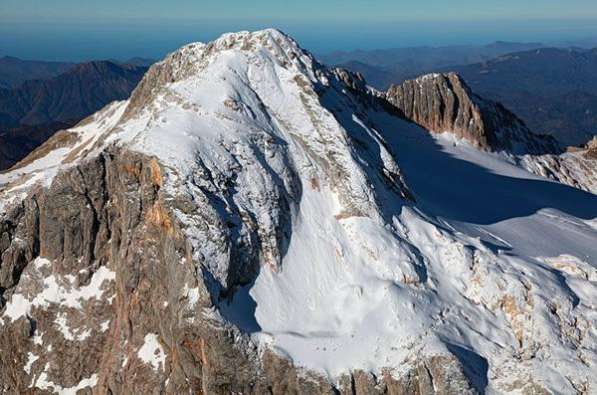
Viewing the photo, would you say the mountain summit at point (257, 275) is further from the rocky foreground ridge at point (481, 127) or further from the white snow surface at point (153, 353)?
the rocky foreground ridge at point (481, 127)

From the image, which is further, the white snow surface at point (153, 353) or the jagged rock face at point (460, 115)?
the jagged rock face at point (460, 115)

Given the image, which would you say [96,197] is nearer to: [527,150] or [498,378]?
[498,378]

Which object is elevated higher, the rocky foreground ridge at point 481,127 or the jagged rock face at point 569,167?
the rocky foreground ridge at point 481,127

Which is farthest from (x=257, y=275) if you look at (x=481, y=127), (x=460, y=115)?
(x=460, y=115)

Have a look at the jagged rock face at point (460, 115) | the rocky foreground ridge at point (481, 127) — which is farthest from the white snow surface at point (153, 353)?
the jagged rock face at point (460, 115)

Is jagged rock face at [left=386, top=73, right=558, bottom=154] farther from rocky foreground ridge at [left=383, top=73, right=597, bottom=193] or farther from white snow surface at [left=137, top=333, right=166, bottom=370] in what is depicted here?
white snow surface at [left=137, top=333, right=166, bottom=370]

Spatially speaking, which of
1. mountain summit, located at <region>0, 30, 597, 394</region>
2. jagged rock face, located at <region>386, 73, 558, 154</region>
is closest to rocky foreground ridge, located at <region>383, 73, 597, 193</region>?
jagged rock face, located at <region>386, 73, 558, 154</region>
